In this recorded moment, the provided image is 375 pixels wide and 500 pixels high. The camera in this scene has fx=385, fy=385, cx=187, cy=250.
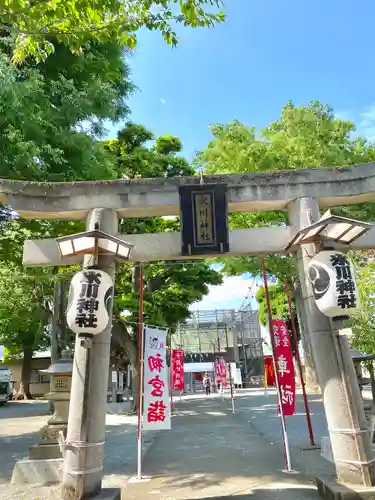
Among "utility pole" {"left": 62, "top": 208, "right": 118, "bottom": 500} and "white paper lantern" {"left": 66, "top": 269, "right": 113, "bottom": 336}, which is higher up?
"white paper lantern" {"left": 66, "top": 269, "right": 113, "bottom": 336}

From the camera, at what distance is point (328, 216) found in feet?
18.1

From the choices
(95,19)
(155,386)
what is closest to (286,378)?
(155,386)

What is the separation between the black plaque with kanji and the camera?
6105 millimetres

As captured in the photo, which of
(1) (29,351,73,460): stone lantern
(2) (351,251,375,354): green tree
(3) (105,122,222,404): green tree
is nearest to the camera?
(1) (29,351,73,460): stone lantern

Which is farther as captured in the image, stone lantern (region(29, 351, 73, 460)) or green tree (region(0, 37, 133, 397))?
green tree (region(0, 37, 133, 397))

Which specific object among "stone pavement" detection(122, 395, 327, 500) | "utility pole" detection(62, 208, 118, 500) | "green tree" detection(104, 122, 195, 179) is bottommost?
"stone pavement" detection(122, 395, 327, 500)

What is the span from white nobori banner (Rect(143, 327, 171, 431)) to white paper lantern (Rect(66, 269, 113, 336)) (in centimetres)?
193

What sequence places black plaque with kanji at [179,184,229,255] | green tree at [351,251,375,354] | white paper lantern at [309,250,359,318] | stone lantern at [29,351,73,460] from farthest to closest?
1. green tree at [351,251,375,354]
2. stone lantern at [29,351,73,460]
3. black plaque with kanji at [179,184,229,255]
4. white paper lantern at [309,250,359,318]

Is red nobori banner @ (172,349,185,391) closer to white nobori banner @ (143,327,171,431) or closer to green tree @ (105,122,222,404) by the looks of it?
green tree @ (105,122,222,404)

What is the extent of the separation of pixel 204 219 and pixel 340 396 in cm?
327

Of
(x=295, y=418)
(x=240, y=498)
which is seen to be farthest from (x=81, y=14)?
(x=295, y=418)

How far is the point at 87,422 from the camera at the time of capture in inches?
212

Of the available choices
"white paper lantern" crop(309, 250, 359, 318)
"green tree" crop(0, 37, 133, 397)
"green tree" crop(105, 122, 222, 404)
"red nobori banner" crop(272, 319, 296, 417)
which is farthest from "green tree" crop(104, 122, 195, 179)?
"white paper lantern" crop(309, 250, 359, 318)

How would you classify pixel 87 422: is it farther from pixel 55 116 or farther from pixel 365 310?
pixel 365 310
